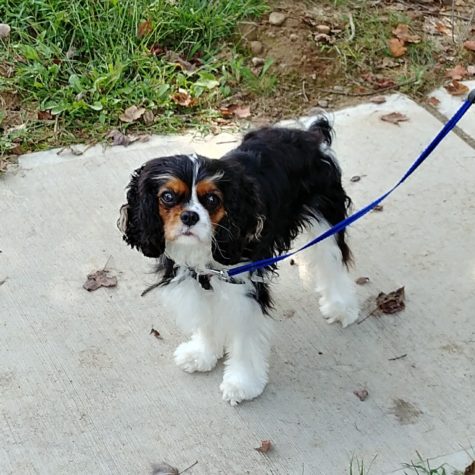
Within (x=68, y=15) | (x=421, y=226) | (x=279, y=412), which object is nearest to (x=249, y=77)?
(x=68, y=15)

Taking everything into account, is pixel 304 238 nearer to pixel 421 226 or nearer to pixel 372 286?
pixel 372 286

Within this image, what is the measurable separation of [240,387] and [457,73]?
327 centimetres

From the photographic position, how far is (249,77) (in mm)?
5996

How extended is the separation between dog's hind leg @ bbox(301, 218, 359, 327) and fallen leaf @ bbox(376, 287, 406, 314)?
0.52ft

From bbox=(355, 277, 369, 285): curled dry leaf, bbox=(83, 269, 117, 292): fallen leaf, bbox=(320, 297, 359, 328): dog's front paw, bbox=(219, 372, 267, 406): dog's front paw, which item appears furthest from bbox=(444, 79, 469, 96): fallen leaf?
bbox=(219, 372, 267, 406): dog's front paw

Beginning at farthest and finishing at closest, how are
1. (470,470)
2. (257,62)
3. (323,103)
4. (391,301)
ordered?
(257,62), (323,103), (391,301), (470,470)

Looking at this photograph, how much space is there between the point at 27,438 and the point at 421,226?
243 centimetres

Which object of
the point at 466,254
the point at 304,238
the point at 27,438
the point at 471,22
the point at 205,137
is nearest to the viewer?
the point at 27,438

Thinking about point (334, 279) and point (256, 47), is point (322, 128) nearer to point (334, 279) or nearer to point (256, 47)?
point (334, 279)

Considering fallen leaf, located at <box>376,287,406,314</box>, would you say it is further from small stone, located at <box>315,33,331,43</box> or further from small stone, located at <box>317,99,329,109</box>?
small stone, located at <box>315,33,331,43</box>

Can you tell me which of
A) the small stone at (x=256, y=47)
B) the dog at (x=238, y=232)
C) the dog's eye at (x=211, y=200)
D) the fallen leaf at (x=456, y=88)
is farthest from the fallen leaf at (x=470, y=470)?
the small stone at (x=256, y=47)

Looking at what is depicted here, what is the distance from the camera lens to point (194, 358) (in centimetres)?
402

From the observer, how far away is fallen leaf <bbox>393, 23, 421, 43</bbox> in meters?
6.35

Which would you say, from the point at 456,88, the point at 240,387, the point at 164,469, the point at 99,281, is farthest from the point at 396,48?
the point at 164,469
